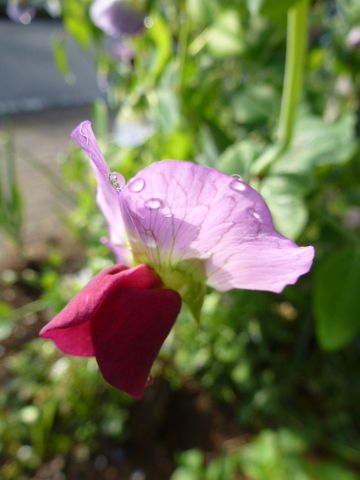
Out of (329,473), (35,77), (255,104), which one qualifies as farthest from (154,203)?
(35,77)

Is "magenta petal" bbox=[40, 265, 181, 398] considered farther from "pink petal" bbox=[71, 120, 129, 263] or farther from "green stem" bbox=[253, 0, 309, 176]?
"green stem" bbox=[253, 0, 309, 176]

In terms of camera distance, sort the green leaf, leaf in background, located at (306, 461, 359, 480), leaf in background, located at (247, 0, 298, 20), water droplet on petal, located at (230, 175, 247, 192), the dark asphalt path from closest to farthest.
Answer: water droplet on petal, located at (230, 175, 247, 192) < leaf in background, located at (247, 0, 298, 20) < the green leaf < leaf in background, located at (306, 461, 359, 480) < the dark asphalt path

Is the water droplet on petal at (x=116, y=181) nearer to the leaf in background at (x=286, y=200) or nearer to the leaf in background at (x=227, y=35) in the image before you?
the leaf in background at (x=286, y=200)

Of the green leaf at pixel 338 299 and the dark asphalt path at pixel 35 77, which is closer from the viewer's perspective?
the green leaf at pixel 338 299

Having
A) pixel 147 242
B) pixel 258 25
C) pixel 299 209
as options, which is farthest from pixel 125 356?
pixel 258 25

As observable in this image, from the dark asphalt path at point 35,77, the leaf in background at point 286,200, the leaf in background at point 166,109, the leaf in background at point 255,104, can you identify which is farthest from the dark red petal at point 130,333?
the dark asphalt path at point 35,77

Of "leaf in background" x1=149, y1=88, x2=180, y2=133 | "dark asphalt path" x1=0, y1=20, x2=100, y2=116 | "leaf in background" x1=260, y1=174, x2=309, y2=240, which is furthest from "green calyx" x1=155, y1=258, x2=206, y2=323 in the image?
"dark asphalt path" x1=0, y1=20, x2=100, y2=116
